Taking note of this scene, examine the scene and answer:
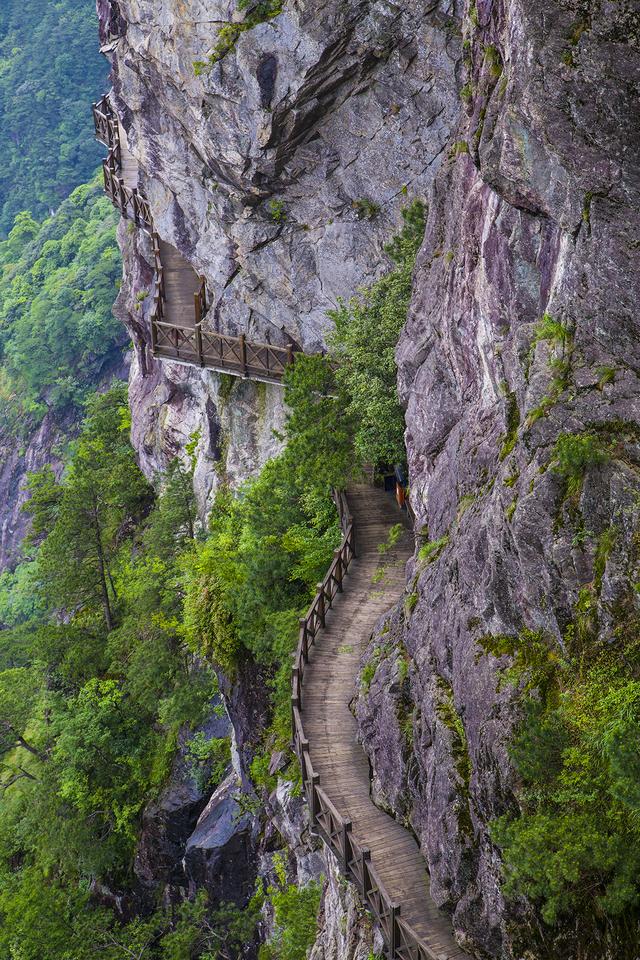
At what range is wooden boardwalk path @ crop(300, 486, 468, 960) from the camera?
11.9 meters

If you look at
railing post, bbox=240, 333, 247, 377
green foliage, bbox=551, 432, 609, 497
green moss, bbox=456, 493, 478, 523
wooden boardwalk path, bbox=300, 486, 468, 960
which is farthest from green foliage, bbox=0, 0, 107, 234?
green foliage, bbox=551, 432, 609, 497

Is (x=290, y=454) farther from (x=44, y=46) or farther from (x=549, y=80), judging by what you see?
(x=44, y=46)

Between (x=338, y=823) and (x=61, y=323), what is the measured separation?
61916 millimetres

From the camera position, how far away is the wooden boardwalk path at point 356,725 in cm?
1195

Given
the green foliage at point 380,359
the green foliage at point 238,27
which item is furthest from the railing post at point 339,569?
the green foliage at point 238,27

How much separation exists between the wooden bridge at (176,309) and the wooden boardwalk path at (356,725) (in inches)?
227

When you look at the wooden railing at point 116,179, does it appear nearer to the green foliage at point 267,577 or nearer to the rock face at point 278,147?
the rock face at point 278,147

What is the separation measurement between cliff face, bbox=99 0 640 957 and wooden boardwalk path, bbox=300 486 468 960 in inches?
25.8

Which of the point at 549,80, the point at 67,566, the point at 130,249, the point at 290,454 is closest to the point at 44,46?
the point at 130,249

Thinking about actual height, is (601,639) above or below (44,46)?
below

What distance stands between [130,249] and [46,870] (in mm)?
26145

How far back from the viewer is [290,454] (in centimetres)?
2189

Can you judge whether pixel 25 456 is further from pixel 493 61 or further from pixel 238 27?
pixel 493 61

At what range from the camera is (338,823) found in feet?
43.1
